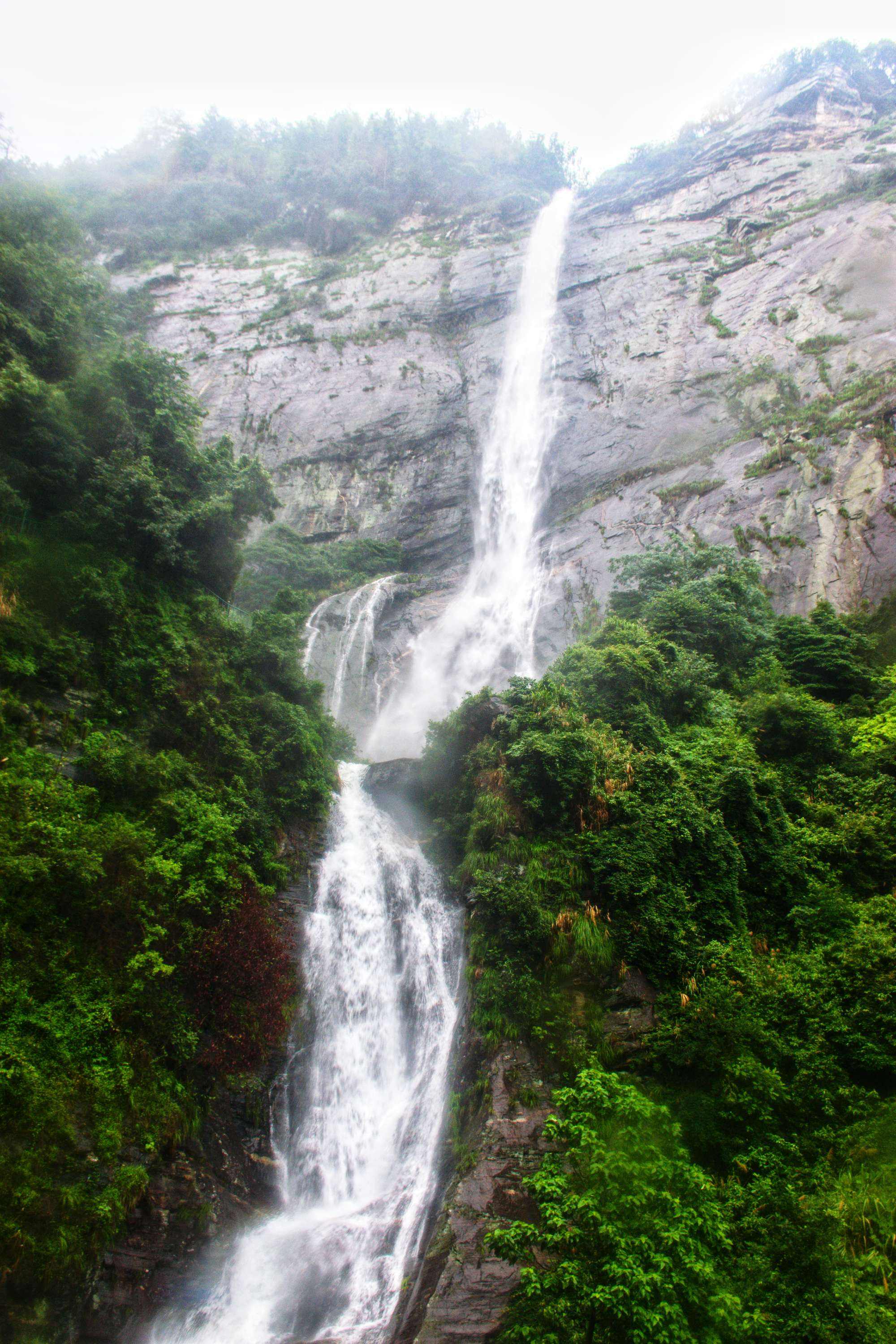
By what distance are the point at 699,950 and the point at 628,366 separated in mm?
29242

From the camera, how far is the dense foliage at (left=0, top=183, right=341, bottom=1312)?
22.0 ft

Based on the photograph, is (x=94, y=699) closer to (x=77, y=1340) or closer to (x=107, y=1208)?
(x=107, y=1208)

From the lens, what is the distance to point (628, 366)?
30.3 m

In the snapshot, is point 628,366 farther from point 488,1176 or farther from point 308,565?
point 488,1176

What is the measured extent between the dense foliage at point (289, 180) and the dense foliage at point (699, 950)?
142 feet

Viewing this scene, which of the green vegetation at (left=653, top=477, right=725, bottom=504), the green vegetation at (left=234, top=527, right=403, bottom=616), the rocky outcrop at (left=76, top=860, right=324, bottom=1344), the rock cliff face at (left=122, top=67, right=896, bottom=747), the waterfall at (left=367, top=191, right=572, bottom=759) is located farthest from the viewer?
the green vegetation at (left=234, top=527, right=403, bottom=616)

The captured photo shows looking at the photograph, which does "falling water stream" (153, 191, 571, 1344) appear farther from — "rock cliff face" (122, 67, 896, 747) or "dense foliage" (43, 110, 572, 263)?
"dense foliage" (43, 110, 572, 263)

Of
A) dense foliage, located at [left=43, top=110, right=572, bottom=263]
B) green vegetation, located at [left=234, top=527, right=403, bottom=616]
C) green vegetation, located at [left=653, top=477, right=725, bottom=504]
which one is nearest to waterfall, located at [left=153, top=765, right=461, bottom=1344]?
green vegetation, located at [left=234, top=527, right=403, bottom=616]

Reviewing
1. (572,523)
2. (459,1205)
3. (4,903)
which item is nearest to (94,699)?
(4,903)

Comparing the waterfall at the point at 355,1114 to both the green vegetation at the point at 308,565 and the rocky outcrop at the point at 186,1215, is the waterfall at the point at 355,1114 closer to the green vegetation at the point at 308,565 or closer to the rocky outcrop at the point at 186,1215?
the rocky outcrop at the point at 186,1215

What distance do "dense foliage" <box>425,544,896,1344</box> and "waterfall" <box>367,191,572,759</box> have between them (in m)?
8.27

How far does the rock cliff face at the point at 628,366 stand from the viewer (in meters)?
20.8

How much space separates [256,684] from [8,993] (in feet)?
24.5

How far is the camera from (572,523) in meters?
26.4
